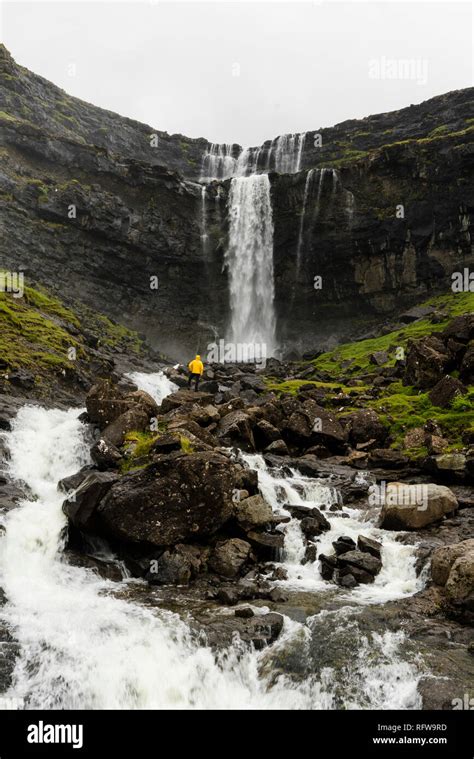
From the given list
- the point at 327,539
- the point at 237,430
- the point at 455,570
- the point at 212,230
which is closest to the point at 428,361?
the point at 237,430

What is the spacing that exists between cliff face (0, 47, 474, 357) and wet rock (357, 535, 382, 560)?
49.1 metres

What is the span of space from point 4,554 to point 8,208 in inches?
2114

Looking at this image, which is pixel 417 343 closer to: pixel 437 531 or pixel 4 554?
pixel 437 531

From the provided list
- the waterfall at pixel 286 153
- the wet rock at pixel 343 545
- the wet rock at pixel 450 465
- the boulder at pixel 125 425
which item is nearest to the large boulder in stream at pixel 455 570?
the wet rock at pixel 343 545

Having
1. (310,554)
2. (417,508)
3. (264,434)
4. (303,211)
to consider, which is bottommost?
(310,554)

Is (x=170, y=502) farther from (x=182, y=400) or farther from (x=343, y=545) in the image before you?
(x=182, y=400)

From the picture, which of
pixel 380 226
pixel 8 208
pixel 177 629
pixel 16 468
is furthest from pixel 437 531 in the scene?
pixel 8 208

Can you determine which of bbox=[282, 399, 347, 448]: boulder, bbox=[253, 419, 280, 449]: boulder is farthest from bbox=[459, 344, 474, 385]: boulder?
bbox=[253, 419, 280, 449]: boulder

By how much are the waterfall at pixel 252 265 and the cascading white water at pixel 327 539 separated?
41.6m

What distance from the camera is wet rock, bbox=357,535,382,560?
1483 centimetres

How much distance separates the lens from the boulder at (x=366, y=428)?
83.1 feet

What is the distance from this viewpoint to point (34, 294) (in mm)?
41375

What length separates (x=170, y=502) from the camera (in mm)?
14734

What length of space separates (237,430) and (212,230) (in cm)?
4684
